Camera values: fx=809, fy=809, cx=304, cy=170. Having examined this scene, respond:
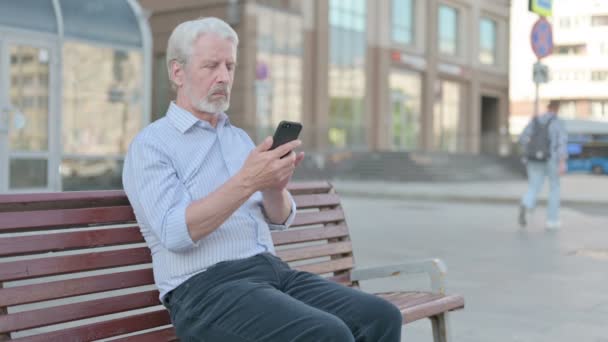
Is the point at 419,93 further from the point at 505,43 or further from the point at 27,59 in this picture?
the point at 27,59

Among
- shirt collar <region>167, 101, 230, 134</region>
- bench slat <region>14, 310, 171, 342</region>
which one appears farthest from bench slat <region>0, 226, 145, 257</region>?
shirt collar <region>167, 101, 230, 134</region>

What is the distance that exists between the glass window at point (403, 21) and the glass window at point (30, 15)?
1182 inches

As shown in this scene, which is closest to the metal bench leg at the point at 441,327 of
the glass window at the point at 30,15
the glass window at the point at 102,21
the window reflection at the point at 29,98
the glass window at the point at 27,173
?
the window reflection at the point at 29,98

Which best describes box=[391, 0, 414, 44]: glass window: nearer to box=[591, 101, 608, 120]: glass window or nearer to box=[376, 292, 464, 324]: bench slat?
box=[376, 292, 464, 324]: bench slat

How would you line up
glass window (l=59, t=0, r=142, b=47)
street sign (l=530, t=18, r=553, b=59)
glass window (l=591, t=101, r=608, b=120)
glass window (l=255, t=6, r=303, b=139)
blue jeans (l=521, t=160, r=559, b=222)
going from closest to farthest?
blue jeans (l=521, t=160, r=559, b=222) → glass window (l=59, t=0, r=142, b=47) → street sign (l=530, t=18, r=553, b=59) → glass window (l=255, t=6, r=303, b=139) → glass window (l=591, t=101, r=608, b=120)

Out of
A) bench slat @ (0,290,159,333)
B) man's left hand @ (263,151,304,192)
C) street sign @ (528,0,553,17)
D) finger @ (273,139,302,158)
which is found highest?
street sign @ (528,0,553,17)

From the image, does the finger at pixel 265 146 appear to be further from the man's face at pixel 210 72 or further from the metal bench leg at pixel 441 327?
the metal bench leg at pixel 441 327

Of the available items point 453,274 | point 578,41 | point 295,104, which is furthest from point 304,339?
point 578,41

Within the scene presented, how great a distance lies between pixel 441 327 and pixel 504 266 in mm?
4333

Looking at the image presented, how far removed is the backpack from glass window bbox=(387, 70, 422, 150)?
28633 mm

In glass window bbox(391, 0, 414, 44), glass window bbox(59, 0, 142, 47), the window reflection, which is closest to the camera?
the window reflection

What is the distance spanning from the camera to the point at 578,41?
272 ft

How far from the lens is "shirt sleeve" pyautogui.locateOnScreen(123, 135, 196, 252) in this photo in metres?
2.66

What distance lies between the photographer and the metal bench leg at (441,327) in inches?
141
